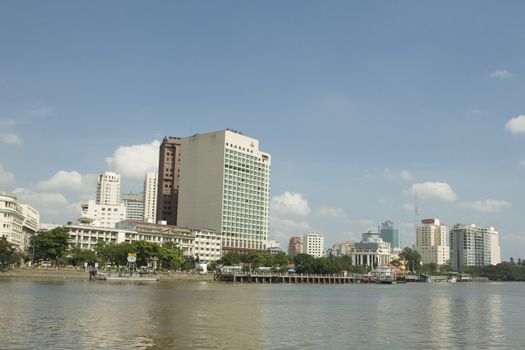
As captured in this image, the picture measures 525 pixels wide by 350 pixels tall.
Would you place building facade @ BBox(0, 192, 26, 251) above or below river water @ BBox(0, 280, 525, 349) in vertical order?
above

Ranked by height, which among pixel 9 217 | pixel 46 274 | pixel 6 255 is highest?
pixel 9 217

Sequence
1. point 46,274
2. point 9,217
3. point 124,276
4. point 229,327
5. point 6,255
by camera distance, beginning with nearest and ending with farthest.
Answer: point 229,327 < point 6,255 < point 46,274 < point 124,276 < point 9,217

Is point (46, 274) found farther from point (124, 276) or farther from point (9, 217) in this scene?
point (9, 217)

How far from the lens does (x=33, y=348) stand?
39.8m

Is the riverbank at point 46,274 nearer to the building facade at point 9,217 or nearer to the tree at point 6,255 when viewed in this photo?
the tree at point 6,255

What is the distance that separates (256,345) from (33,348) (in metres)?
15.2

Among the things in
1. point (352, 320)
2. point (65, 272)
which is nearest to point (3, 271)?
point (65, 272)

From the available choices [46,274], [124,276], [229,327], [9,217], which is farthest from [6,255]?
[229,327]

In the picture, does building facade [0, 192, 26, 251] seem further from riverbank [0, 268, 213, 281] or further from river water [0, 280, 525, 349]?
river water [0, 280, 525, 349]

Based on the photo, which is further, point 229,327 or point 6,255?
point 6,255

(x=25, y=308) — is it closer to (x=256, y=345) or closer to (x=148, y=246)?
(x=256, y=345)

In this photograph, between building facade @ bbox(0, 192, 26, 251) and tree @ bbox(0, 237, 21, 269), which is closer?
tree @ bbox(0, 237, 21, 269)

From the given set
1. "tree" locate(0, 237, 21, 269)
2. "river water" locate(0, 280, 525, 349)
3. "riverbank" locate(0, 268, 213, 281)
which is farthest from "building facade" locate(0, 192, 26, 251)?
"river water" locate(0, 280, 525, 349)

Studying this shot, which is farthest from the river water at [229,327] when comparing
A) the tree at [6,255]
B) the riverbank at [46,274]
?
the riverbank at [46,274]
